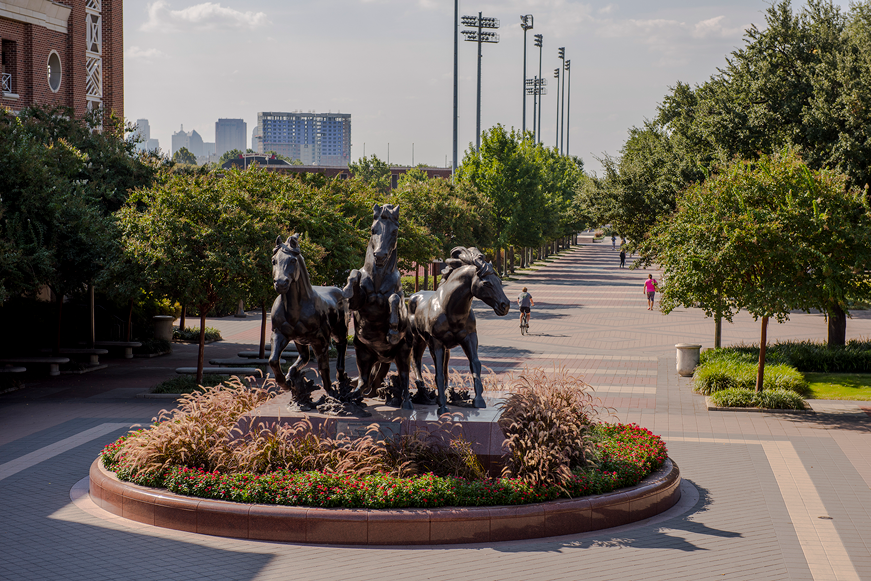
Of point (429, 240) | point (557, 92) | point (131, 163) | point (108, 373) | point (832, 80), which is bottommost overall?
point (108, 373)

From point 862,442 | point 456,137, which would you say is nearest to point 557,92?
point 456,137

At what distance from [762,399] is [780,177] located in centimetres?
485

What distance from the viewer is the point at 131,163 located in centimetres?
2541

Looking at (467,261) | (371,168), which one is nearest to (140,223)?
(467,261)

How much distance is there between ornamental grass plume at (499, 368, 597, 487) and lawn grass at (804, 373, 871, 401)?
10.4 metres

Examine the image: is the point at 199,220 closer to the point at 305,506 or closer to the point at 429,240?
the point at 305,506

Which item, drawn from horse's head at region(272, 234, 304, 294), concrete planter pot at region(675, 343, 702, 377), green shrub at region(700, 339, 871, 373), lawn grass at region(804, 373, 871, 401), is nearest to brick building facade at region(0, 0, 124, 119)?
horse's head at region(272, 234, 304, 294)

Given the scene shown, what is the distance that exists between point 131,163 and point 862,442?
21453 mm

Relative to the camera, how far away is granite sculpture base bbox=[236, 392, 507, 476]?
413 inches

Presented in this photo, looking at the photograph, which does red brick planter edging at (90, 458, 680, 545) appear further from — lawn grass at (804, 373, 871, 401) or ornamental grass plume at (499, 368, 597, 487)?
lawn grass at (804, 373, 871, 401)

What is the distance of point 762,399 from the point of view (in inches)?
696

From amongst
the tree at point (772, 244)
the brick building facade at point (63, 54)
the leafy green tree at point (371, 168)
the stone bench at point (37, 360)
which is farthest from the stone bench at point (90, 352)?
the leafy green tree at point (371, 168)

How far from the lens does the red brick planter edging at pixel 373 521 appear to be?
9.41 metres

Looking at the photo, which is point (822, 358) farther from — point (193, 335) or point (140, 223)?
point (193, 335)
